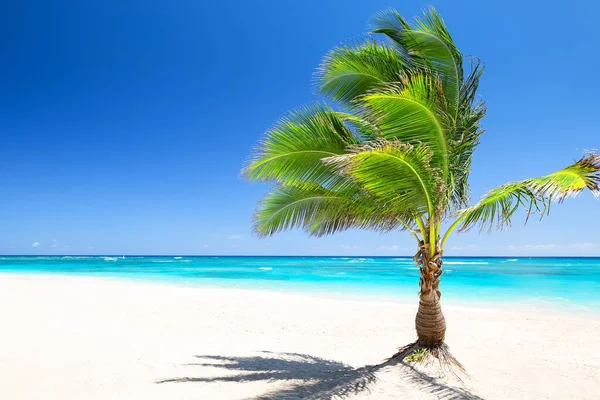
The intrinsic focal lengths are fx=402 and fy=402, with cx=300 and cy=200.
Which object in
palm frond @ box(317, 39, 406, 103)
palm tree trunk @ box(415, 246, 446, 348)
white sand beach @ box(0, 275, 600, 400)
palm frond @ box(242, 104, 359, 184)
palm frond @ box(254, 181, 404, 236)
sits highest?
palm frond @ box(317, 39, 406, 103)

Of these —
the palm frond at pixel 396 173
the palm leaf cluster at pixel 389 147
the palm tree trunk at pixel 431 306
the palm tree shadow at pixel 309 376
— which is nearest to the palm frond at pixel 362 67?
the palm leaf cluster at pixel 389 147

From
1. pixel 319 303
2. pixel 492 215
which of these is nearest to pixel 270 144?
pixel 492 215

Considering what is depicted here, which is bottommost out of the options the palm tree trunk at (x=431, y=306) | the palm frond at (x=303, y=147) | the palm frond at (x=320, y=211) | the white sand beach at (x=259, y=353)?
the white sand beach at (x=259, y=353)

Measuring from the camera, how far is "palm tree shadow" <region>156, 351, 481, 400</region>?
4.52 metres

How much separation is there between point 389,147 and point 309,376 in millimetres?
3092

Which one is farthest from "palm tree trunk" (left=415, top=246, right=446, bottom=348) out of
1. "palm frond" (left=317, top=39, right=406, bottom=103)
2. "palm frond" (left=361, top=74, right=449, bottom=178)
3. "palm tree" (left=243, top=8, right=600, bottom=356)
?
"palm frond" (left=317, top=39, right=406, bottom=103)

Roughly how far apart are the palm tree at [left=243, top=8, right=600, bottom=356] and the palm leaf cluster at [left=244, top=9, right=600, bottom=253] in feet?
0.05

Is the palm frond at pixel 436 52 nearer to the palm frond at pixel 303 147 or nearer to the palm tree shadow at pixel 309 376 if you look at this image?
the palm frond at pixel 303 147

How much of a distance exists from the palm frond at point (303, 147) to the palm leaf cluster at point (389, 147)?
0.05 feet

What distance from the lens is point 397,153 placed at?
4562mm

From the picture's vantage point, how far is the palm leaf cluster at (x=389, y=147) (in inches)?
192

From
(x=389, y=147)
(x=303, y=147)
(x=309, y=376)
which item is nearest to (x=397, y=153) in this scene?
(x=389, y=147)

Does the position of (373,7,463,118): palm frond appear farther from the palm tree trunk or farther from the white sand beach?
the white sand beach

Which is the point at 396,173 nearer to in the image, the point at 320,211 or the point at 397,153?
the point at 397,153
